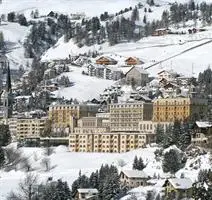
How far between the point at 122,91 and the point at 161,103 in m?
18.5

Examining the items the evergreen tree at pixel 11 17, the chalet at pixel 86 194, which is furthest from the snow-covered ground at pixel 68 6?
the chalet at pixel 86 194

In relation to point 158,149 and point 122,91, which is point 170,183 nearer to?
point 158,149

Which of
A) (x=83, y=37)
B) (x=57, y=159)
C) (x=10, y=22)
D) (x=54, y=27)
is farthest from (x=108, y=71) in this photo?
(x=10, y=22)

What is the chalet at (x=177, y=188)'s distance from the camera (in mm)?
59438

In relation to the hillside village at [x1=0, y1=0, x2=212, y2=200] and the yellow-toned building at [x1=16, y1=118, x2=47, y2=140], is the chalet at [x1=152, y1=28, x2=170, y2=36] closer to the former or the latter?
the hillside village at [x1=0, y1=0, x2=212, y2=200]

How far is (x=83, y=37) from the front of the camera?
14275 centimetres

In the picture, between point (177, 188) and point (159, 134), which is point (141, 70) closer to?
point (159, 134)

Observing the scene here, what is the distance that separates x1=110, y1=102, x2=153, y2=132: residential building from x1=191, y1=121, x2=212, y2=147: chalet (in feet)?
40.2

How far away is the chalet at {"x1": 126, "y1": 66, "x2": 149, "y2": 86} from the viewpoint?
4279 inches

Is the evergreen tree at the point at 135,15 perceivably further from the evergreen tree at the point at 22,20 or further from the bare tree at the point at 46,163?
the bare tree at the point at 46,163

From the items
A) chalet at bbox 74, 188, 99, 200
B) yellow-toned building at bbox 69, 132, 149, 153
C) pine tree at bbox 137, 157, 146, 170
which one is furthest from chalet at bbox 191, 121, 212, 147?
chalet at bbox 74, 188, 99, 200

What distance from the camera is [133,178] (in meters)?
66.9

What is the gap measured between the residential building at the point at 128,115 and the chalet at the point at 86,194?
25.8 m

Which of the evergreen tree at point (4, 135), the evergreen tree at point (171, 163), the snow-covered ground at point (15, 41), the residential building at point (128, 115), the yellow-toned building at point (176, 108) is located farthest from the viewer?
the snow-covered ground at point (15, 41)
